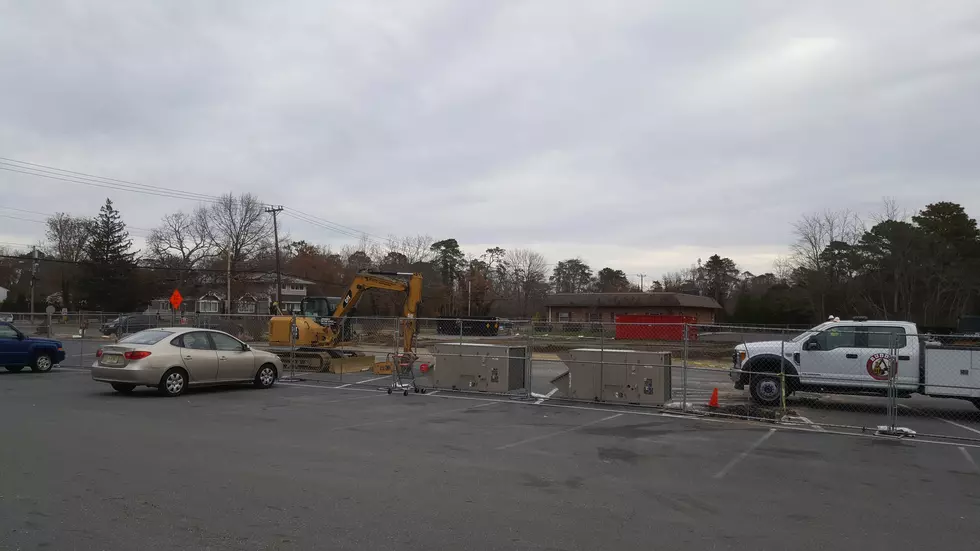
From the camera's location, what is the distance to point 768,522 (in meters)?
6.26

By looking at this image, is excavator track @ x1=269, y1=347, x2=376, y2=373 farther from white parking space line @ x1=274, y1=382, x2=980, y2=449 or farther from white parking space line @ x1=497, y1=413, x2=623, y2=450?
white parking space line @ x1=497, y1=413, x2=623, y2=450

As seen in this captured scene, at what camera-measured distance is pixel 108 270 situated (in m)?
71.9

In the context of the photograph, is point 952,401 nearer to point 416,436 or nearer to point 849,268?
point 416,436

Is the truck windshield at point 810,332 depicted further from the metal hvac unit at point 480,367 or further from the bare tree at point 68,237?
the bare tree at point 68,237

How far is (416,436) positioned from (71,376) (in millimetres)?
13932

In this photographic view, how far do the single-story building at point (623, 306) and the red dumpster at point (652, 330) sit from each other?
16104 mm

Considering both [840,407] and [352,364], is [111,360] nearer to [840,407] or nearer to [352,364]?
[352,364]

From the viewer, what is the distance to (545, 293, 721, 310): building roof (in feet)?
241

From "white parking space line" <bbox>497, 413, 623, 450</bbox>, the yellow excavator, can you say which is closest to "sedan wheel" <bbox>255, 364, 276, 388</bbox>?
the yellow excavator

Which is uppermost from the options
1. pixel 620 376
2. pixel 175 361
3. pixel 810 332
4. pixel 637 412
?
pixel 810 332

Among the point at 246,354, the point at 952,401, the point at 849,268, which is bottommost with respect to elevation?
the point at 952,401

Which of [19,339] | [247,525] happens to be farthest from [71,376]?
[247,525]

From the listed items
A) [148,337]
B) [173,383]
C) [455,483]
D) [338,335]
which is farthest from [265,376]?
[455,483]

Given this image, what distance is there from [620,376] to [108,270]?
238 feet
